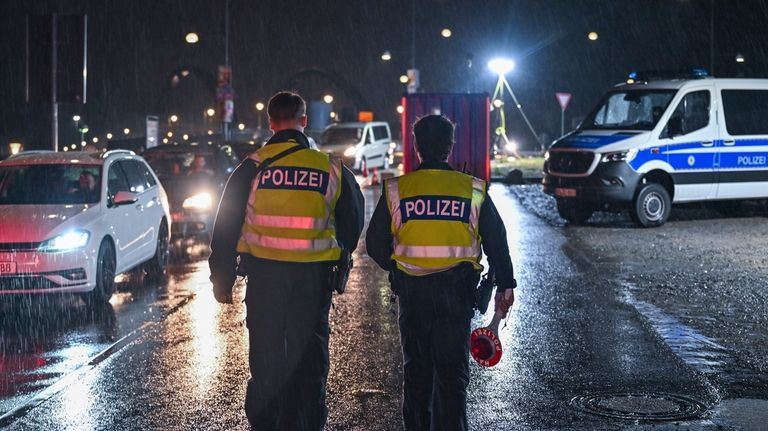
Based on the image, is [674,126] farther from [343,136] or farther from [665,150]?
[343,136]

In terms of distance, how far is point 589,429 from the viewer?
20.3 ft

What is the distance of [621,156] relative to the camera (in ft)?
59.6

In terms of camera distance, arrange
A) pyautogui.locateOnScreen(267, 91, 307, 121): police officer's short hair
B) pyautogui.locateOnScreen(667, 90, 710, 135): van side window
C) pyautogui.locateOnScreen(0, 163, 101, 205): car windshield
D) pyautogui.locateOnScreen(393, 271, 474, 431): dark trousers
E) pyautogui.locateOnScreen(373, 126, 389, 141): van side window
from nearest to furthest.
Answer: pyautogui.locateOnScreen(393, 271, 474, 431): dark trousers < pyautogui.locateOnScreen(267, 91, 307, 121): police officer's short hair < pyautogui.locateOnScreen(0, 163, 101, 205): car windshield < pyautogui.locateOnScreen(667, 90, 710, 135): van side window < pyautogui.locateOnScreen(373, 126, 389, 141): van side window

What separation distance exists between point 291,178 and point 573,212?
15.1 m

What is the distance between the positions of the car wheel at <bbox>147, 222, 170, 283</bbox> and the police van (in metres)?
7.95

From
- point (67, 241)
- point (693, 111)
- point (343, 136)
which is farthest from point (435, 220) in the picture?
point (343, 136)

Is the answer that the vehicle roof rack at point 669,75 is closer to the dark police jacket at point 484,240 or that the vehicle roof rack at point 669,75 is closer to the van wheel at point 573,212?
the van wheel at point 573,212

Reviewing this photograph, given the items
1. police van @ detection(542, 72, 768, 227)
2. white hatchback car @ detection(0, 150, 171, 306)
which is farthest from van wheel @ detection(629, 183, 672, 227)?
white hatchback car @ detection(0, 150, 171, 306)

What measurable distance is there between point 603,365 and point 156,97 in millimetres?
49995

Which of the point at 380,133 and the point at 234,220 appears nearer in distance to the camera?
the point at 234,220

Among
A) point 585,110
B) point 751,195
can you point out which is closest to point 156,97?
point 585,110

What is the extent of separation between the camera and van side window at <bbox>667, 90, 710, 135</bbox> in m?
18.5

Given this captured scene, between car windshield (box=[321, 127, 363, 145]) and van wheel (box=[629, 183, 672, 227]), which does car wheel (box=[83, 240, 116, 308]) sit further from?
car windshield (box=[321, 127, 363, 145])

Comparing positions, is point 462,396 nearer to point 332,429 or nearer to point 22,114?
point 332,429
